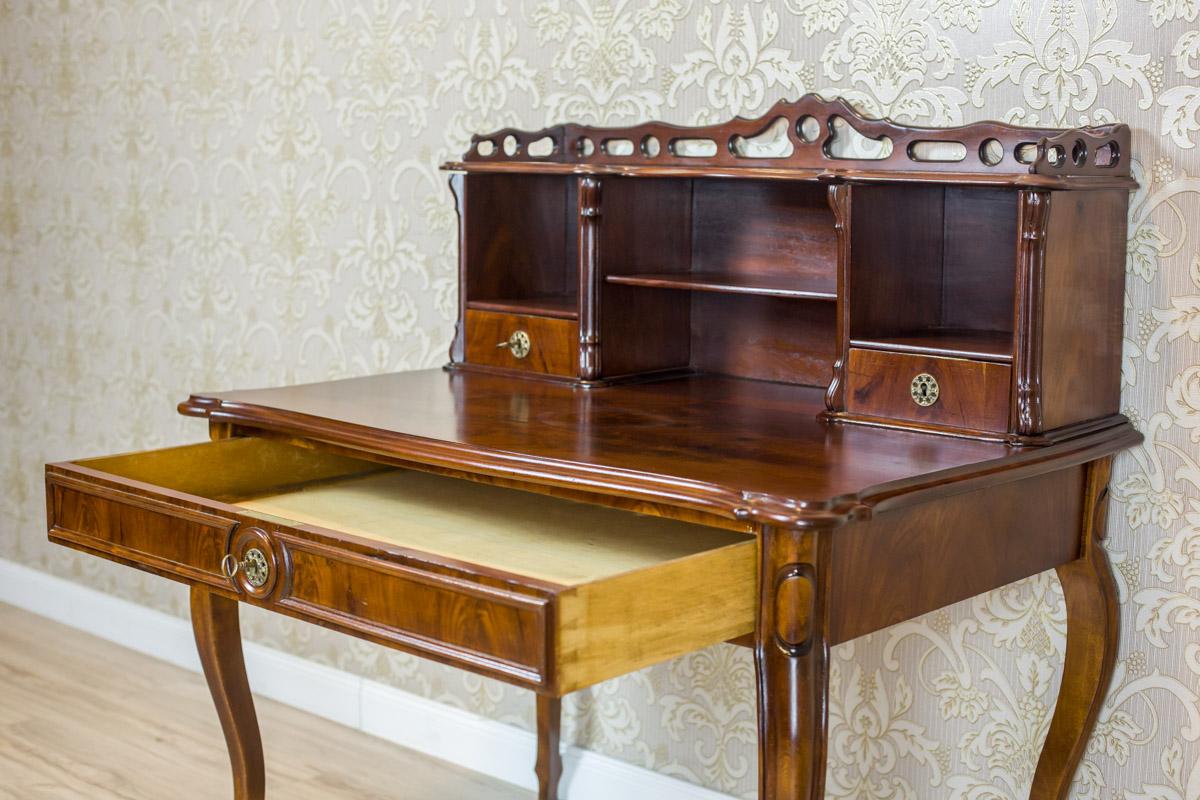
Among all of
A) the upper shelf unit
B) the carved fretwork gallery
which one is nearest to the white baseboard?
the carved fretwork gallery

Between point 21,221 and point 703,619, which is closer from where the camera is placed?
point 703,619

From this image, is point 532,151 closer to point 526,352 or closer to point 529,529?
point 526,352

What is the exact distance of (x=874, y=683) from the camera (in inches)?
90.2

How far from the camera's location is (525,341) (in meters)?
2.32

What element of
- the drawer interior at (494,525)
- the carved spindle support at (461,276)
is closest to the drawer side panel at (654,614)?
the drawer interior at (494,525)

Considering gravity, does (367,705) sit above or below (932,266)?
below

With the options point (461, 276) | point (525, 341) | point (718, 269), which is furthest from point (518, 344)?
point (718, 269)

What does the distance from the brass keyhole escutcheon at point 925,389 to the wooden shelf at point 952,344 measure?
3cm

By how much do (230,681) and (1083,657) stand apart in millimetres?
1285

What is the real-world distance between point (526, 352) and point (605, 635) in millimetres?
966

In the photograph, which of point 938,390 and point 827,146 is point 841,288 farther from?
point 827,146

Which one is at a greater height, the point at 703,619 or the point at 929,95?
the point at 929,95

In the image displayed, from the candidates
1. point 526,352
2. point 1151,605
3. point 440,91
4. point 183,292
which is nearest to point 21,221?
point 183,292

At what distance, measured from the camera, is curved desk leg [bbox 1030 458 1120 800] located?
1982 mm
